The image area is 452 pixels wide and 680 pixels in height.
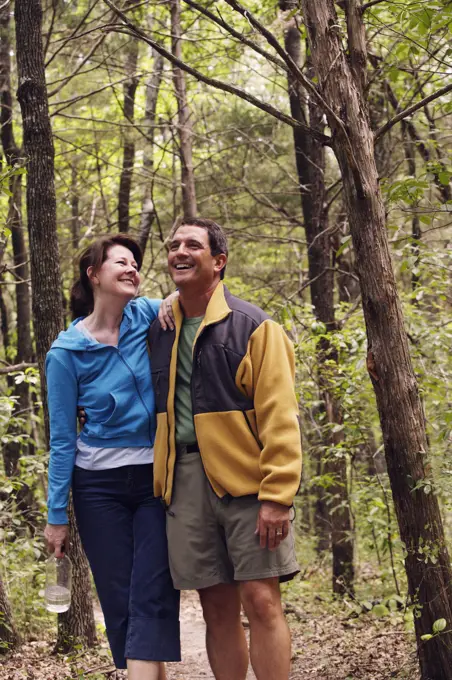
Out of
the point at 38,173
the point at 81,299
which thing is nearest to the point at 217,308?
the point at 81,299

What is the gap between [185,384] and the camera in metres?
3.52

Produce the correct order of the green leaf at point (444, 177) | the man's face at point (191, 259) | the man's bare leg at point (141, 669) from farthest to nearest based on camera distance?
1. the green leaf at point (444, 177)
2. the man's face at point (191, 259)
3. the man's bare leg at point (141, 669)

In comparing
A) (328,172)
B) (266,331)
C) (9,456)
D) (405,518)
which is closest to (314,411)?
(328,172)

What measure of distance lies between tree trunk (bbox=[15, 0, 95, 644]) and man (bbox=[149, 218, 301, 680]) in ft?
6.17

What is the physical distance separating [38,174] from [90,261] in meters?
1.72

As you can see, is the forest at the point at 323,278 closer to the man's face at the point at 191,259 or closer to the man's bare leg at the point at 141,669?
the man's face at the point at 191,259

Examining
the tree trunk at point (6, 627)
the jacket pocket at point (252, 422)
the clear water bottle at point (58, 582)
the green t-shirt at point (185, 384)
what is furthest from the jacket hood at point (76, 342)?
the tree trunk at point (6, 627)

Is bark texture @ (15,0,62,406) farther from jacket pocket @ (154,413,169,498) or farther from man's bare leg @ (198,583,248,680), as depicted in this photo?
man's bare leg @ (198,583,248,680)

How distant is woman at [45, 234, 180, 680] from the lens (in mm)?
3474

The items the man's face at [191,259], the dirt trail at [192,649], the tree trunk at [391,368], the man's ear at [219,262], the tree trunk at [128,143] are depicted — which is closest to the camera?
the man's face at [191,259]

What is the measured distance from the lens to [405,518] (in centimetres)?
396

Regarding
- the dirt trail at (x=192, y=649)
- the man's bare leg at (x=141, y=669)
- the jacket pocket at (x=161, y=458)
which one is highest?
the jacket pocket at (x=161, y=458)

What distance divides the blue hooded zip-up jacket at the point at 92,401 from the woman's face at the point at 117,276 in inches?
10.2

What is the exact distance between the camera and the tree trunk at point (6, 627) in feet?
17.7
